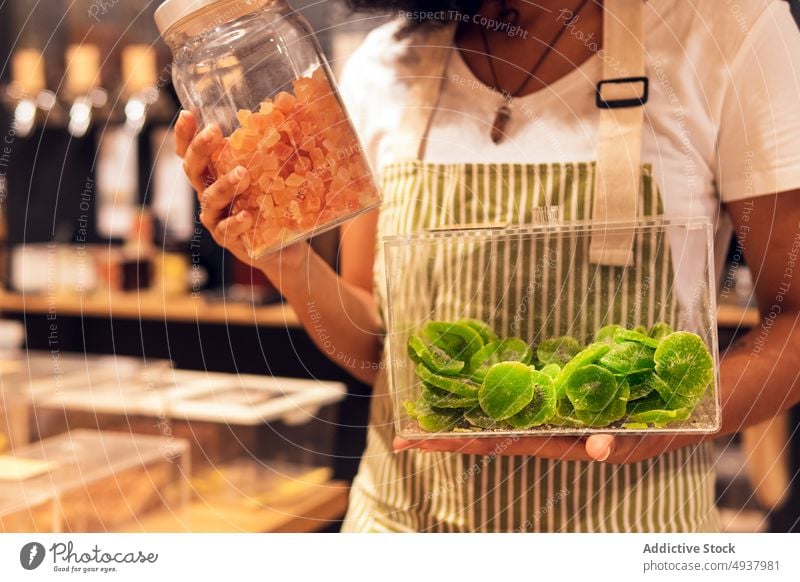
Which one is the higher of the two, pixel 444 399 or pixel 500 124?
pixel 500 124

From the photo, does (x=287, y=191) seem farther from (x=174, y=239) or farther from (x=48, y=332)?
(x=48, y=332)

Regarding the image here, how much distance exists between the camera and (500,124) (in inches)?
26.0

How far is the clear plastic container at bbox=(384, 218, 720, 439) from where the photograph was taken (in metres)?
0.51

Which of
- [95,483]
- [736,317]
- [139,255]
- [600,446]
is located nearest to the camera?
[600,446]

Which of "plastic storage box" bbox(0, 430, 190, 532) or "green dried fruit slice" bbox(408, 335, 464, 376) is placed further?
"plastic storage box" bbox(0, 430, 190, 532)

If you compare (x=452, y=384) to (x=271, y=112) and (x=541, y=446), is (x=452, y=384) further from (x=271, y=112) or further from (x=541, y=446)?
(x=271, y=112)

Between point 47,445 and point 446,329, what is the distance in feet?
1.35

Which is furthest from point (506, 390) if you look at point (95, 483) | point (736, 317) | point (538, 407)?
point (736, 317)

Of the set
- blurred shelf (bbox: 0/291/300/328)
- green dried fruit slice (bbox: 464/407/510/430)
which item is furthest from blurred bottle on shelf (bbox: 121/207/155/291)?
green dried fruit slice (bbox: 464/407/510/430)

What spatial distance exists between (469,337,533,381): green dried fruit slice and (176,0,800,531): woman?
0.17ft

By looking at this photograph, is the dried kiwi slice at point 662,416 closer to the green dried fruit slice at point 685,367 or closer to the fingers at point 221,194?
the green dried fruit slice at point 685,367

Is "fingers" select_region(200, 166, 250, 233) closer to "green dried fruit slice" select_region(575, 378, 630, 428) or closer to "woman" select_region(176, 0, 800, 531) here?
"woman" select_region(176, 0, 800, 531)

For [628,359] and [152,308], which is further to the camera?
[152,308]

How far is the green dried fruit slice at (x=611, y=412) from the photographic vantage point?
50cm
